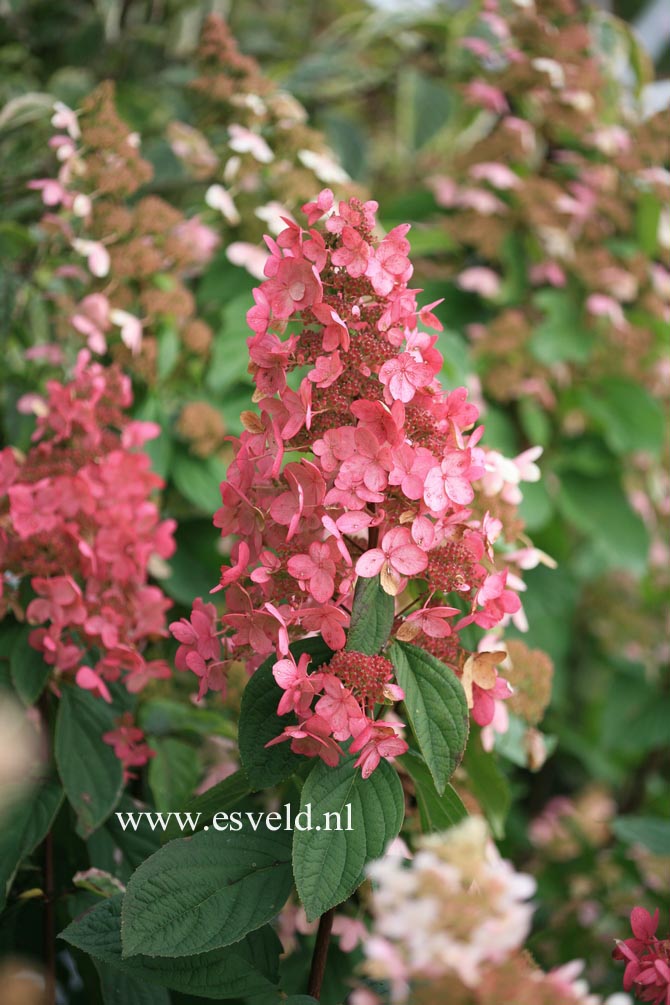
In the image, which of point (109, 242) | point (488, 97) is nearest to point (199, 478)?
point (109, 242)

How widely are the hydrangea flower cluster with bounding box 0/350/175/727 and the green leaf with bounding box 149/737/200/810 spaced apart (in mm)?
93

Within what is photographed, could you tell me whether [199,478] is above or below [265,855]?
below

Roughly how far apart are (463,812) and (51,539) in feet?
1.15

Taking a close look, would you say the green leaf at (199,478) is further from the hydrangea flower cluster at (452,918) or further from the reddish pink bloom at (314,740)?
the hydrangea flower cluster at (452,918)

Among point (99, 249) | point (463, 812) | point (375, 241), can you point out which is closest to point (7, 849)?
point (463, 812)

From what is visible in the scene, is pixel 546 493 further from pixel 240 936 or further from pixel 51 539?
pixel 240 936

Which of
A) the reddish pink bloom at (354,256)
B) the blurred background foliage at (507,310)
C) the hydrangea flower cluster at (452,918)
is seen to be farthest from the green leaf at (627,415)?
the hydrangea flower cluster at (452,918)

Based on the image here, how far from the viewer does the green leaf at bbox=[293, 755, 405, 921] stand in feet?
1.79

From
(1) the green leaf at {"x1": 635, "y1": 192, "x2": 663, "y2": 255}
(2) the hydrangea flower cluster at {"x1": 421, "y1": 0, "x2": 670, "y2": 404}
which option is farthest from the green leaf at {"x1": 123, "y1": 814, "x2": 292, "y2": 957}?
(1) the green leaf at {"x1": 635, "y1": 192, "x2": 663, "y2": 255}

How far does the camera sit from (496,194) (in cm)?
148

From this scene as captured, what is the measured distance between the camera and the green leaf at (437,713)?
1.86 feet

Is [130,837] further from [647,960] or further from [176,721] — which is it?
[647,960]

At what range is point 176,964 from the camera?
1.93ft

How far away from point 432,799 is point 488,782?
0.59 ft
